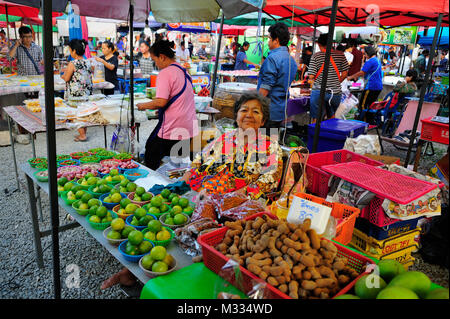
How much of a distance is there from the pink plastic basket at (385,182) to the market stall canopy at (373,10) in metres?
1.53

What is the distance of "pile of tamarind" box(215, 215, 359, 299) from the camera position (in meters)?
1.27

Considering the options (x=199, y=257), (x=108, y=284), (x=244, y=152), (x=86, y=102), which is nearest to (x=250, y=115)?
(x=244, y=152)

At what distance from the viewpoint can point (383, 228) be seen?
2.30 m

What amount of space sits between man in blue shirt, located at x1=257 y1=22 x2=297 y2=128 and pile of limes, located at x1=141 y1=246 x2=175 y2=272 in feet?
10.5

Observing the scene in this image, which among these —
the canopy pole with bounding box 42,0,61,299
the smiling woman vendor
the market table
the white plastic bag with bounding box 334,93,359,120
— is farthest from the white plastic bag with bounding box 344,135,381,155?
the canopy pole with bounding box 42,0,61,299

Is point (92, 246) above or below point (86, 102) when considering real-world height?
below

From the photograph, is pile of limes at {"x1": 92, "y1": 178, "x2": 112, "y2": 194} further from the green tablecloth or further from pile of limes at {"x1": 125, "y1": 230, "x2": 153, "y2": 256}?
the green tablecloth

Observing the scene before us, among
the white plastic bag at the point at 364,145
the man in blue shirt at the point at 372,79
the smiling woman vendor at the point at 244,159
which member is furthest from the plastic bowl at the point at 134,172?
the man in blue shirt at the point at 372,79

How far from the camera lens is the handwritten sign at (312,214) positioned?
1.56m

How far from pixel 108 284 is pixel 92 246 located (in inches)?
35.4

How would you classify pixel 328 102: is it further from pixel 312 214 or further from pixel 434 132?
pixel 312 214

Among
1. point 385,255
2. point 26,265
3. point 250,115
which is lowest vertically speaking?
point 26,265
